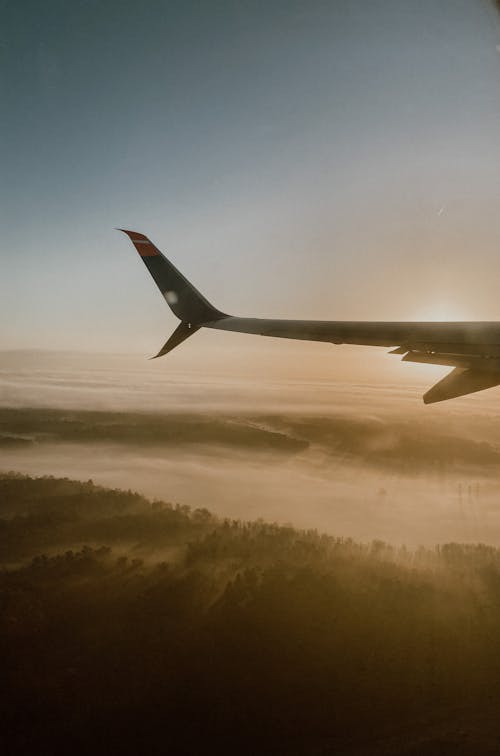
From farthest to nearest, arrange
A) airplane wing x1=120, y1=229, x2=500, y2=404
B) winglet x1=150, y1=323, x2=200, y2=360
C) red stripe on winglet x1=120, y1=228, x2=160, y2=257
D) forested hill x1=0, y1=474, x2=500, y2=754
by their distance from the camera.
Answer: forested hill x1=0, y1=474, x2=500, y2=754
winglet x1=150, y1=323, x2=200, y2=360
red stripe on winglet x1=120, y1=228, x2=160, y2=257
airplane wing x1=120, y1=229, x2=500, y2=404

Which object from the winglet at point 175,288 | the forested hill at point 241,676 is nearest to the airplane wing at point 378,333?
the winglet at point 175,288

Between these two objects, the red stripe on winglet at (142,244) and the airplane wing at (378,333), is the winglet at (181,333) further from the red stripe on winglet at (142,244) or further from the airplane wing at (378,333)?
the red stripe on winglet at (142,244)

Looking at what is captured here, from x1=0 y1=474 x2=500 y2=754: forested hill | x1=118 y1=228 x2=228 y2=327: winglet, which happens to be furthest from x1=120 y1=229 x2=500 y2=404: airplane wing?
x1=0 y1=474 x2=500 y2=754: forested hill

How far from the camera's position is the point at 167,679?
157875 millimetres

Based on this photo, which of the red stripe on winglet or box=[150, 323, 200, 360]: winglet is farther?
box=[150, 323, 200, 360]: winglet

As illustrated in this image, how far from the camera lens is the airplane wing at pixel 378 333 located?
309 inches

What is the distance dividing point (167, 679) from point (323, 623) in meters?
69.1

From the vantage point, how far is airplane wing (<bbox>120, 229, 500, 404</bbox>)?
785cm

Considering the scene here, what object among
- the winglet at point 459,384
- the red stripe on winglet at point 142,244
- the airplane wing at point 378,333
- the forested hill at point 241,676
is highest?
the red stripe on winglet at point 142,244

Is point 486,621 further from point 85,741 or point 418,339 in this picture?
point 418,339

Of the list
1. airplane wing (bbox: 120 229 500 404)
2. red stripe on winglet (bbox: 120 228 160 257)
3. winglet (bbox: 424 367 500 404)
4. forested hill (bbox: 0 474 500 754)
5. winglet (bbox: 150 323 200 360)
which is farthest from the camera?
forested hill (bbox: 0 474 500 754)

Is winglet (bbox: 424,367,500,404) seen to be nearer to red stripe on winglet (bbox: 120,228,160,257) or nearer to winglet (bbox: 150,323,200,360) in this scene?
winglet (bbox: 150,323,200,360)

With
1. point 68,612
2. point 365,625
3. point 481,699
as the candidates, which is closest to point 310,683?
point 365,625

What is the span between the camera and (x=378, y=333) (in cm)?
885
